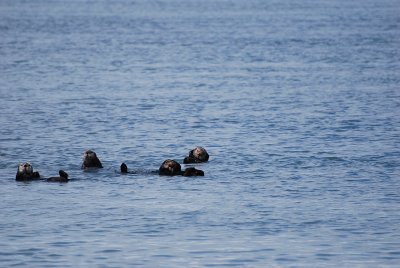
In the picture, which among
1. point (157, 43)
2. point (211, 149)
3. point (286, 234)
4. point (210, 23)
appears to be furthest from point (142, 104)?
point (210, 23)

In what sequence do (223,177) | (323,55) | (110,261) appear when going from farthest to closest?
(323,55), (223,177), (110,261)

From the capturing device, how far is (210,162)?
1550 inches

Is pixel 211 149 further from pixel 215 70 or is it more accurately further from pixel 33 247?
pixel 215 70

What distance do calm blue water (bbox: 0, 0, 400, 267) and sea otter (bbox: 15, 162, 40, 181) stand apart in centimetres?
36

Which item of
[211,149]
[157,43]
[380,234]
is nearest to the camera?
[380,234]

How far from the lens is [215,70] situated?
8638cm

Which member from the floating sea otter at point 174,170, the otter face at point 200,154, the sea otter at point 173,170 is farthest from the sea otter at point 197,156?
the sea otter at point 173,170

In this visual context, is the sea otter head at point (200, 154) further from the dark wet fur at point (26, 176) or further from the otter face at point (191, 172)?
the dark wet fur at point (26, 176)

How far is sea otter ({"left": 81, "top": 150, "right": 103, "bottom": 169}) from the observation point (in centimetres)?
3578

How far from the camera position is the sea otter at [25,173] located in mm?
34469

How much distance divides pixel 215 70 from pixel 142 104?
26.2 meters

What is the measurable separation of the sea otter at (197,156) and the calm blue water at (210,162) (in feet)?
1.45

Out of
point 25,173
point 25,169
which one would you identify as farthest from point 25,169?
point 25,173

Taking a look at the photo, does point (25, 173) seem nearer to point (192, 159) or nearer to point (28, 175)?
point (28, 175)
